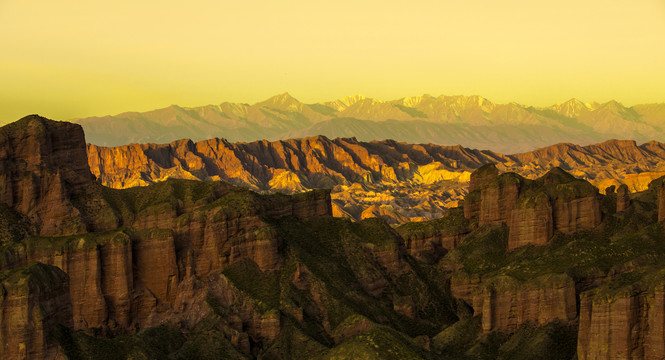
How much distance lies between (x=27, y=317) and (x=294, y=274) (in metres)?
37.2

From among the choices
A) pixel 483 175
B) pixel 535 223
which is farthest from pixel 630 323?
pixel 483 175

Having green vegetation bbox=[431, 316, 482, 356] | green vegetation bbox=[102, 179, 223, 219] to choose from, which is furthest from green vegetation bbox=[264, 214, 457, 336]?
green vegetation bbox=[102, 179, 223, 219]

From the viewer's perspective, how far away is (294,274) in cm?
11012

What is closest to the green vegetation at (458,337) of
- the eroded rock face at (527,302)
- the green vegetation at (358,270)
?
the eroded rock face at (527,302)

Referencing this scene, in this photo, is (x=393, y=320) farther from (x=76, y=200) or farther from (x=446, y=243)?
(x=76, y=200)

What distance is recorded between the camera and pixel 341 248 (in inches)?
4906

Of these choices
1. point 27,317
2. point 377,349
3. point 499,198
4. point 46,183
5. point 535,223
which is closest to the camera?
point 377,349

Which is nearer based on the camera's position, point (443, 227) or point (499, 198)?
point (499, 198)

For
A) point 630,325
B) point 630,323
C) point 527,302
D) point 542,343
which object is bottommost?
point 542,343

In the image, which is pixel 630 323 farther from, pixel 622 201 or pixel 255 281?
pixel 622 201

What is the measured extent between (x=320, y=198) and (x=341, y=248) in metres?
10.4

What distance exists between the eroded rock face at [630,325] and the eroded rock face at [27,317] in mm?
48213

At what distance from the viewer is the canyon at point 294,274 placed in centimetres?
8212

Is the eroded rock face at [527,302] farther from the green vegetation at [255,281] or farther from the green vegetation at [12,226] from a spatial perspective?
the green vegetation at [12,226]
